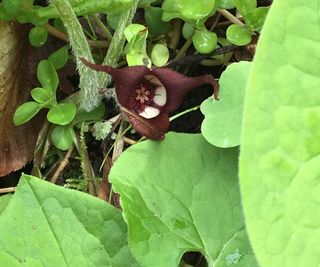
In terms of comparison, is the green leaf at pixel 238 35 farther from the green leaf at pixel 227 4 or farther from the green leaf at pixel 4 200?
the green leaf at pixel 4 200

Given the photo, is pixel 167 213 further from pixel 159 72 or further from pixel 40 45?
pixel 40 45

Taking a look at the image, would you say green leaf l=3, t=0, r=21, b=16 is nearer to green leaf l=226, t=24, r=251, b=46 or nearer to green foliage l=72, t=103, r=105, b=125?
green foliage l=72, t=103, r=105, b=125

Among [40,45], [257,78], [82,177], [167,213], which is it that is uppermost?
[257,78]

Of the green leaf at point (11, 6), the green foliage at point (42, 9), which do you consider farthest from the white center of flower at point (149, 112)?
the green leaf at point (11, 6)

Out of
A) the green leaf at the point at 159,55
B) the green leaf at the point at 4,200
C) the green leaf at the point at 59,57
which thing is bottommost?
the green leaf at the point at 4,200

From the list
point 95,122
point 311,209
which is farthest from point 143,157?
point 311,209

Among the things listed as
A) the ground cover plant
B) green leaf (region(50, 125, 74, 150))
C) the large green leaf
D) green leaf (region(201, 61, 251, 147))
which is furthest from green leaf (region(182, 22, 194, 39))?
the large green leaf

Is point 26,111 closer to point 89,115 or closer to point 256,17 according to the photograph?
point 89,115

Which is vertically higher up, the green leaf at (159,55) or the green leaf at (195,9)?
the green leaf at (195,9)
